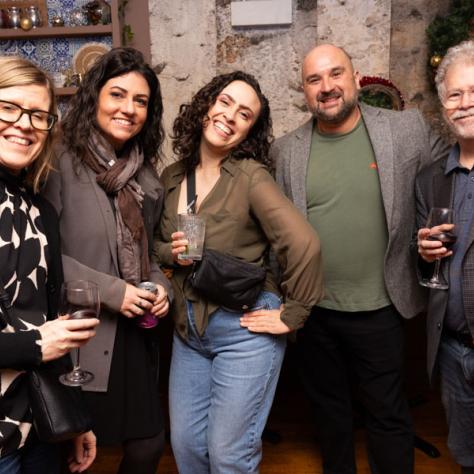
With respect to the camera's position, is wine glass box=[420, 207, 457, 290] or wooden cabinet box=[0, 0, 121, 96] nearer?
wine glass box=[420, 207, 457, 290]

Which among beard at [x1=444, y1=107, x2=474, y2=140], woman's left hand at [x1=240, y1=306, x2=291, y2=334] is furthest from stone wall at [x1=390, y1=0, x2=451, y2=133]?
woman's left hand at [x1=240, y1=306, x2=291, y2=334]

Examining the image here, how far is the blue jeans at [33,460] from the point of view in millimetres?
1424

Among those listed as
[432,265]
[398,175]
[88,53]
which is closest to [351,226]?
[398,175]

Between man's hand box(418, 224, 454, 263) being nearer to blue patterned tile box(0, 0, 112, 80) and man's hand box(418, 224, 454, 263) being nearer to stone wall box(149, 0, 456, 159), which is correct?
stone wall box(149, 0, 456, 159)

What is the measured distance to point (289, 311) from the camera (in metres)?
1.99

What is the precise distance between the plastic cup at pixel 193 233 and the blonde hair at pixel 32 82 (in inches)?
20.3

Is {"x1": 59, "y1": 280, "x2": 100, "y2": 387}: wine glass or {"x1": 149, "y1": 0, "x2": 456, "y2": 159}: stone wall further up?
{"x1": 149, "y1": 0, "x2": 456, "y2": 159}: stone wall

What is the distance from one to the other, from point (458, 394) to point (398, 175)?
88 cm

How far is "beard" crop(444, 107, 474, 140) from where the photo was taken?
1888 millimetres

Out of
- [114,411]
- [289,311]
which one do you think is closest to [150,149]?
[289,311]

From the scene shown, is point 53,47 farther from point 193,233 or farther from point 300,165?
point 193,233

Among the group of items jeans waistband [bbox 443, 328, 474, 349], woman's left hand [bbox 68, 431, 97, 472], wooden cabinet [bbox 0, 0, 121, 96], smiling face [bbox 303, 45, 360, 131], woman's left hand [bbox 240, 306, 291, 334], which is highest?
wooden cabinet [bbox 0, 0, 121, 96]

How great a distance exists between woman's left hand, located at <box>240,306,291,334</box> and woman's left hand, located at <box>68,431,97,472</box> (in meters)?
0.65

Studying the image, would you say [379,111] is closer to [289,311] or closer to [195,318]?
[289,311]
